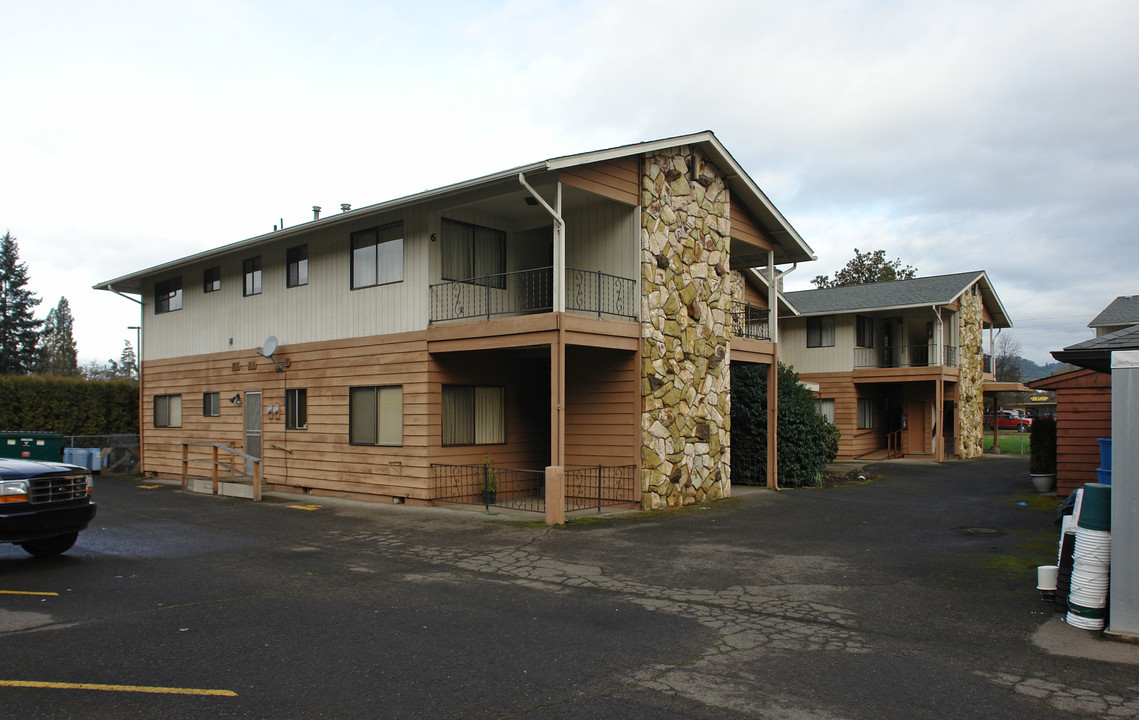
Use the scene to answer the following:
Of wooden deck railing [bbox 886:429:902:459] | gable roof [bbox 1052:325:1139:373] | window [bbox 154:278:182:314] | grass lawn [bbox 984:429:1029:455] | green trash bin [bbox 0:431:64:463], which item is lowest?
grass lawn [bbox 984:429:1029:455]

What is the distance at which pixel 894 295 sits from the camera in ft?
98.6

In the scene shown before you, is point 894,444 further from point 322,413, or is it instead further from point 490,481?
point 322,413

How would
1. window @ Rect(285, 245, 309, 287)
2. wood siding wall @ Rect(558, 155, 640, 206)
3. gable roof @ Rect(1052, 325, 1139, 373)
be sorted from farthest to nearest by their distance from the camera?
window @ Rect(285, 245, 309, 287) < wood siding wall @ Rect(558, 155, 640, 206) < gable roof @ Rect(1052, 325, 1139, 373)

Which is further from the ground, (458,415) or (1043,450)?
(458,415)

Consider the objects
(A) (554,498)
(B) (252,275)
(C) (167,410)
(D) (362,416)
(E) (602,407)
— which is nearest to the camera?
(A) (554,498)

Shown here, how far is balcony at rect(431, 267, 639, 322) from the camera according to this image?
14523 millimetres

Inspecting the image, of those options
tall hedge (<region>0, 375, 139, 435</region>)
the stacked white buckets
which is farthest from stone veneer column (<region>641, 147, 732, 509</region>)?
tall hedge (<region>0, 375, 139, 435</region>)

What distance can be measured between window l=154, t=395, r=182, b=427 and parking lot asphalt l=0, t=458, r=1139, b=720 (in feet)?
29.9

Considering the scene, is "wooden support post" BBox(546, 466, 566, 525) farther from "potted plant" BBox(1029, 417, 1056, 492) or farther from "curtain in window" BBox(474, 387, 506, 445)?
"potted plant" BBox(1029, 417, 1056, 492)

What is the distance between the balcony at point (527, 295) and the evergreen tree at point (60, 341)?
193ft

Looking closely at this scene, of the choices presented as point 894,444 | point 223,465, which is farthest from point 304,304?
point 894,444

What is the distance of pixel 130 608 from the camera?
754cm

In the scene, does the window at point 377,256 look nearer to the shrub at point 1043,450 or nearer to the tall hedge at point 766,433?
the tall hedge at point 766,433

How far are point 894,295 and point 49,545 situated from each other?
28.2 metres
